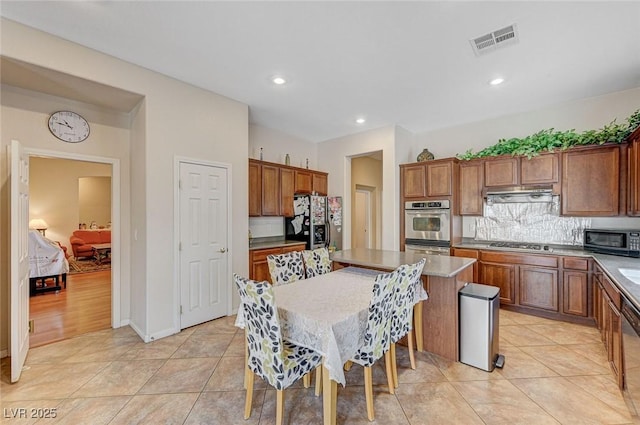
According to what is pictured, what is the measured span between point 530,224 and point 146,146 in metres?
5.24

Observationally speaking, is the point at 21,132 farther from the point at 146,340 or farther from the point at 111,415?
the point at 111,415

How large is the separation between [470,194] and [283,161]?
10.8 ft

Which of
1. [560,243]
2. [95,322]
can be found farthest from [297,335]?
[560,243]

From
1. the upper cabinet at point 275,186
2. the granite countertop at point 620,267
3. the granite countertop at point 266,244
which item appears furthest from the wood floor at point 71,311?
the granite countertop at point 620,267

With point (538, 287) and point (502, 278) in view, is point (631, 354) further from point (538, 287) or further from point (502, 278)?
point (502, 278)

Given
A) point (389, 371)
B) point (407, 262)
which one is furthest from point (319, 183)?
point (389, 371)

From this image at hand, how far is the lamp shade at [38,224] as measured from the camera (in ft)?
22.1

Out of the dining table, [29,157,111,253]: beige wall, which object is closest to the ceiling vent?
the dining table

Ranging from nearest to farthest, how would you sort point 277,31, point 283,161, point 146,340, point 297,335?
point 297,335 < point 277,31 < point 146,340 < point 283,161

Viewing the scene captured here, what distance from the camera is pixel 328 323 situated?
1.62 m

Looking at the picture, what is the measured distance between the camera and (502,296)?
12.6 feet

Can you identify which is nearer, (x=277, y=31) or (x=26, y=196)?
(x=277, y=31)

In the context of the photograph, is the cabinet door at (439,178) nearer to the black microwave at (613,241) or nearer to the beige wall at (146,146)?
the black microwave at (613,241)

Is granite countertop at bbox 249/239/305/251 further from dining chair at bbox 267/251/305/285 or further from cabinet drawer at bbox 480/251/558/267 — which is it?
cabinet drawer at bbox 480/251/558/267
